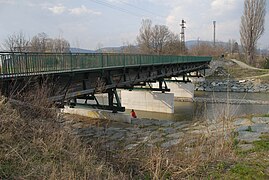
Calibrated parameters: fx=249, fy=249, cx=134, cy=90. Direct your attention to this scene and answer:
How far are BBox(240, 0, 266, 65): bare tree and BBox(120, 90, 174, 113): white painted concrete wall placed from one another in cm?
3819

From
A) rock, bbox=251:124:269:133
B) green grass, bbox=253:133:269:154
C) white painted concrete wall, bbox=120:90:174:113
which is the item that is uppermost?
green grass, bbox=253:133:269:154

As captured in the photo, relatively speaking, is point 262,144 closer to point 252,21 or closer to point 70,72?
point 70,72

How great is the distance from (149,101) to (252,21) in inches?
1567

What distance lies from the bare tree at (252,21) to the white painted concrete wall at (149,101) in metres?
38.2

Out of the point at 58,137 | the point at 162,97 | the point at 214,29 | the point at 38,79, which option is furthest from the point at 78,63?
the point at 214,29

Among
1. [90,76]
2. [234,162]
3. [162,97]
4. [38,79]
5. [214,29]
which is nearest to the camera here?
[234,162]

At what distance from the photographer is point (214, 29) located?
3782 inches

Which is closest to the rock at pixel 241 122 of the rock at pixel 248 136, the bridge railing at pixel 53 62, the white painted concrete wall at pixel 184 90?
the rock at pixel 248 136

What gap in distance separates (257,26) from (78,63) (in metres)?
54.5

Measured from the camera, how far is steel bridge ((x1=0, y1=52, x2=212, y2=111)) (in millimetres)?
8825

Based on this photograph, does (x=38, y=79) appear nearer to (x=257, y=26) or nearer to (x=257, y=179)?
(x=257, y=179)

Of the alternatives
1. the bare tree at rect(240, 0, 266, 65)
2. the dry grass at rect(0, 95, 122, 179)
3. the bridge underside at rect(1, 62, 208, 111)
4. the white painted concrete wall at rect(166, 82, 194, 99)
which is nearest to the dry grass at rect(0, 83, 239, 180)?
the dry grass at rect(0, 95, 122, 179)

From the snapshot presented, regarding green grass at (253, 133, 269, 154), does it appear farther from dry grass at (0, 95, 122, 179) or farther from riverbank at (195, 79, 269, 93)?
riverbank at (195, 79, 269, 93)

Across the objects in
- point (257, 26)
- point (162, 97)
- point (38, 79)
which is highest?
point (257, 26)
